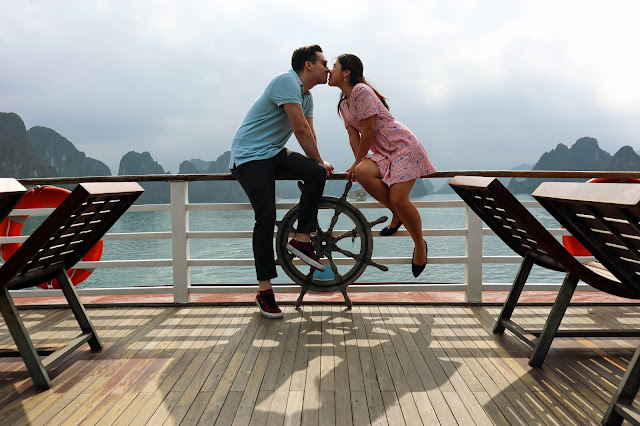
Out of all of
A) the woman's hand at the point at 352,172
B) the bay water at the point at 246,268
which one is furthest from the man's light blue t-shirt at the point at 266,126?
the bay water at the point at 246,268

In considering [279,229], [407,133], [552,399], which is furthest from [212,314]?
[552,399]

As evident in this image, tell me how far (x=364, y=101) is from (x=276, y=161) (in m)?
0.59

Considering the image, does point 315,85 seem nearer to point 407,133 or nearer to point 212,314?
point 407,133

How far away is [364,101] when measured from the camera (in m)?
2.97

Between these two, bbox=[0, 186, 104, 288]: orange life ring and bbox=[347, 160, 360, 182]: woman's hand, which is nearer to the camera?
bbox=[347, 160, 360, 182]: woman's hand

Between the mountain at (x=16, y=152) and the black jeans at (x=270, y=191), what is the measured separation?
79339 mm

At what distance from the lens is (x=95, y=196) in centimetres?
202

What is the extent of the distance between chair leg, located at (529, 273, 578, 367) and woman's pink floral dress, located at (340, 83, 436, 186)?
3.52ft

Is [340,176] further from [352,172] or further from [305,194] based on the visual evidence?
[305,194]

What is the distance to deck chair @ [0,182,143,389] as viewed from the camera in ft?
6.35

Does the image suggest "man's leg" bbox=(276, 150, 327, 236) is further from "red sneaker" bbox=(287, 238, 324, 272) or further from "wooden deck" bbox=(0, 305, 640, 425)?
"wooden deck" bbox=(0, 305, 640, 425)

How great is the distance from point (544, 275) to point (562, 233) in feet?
65.3

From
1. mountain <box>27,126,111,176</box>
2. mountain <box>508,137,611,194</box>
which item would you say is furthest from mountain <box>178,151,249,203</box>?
mountain <box>508,137,611,194</box>

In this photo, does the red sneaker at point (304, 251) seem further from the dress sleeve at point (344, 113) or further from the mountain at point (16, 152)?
the mountain at point (16, 152)
